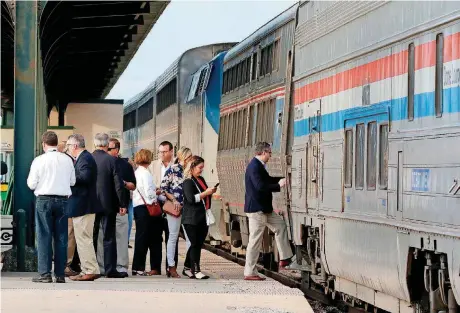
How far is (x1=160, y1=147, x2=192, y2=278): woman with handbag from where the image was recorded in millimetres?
17047

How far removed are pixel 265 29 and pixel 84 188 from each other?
452cm

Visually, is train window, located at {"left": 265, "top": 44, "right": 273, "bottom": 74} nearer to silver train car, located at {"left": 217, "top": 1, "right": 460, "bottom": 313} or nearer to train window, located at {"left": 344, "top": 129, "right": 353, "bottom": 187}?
silver train car, located at {"left": 217, "top": 1, "right": 460, "bottom": 313}

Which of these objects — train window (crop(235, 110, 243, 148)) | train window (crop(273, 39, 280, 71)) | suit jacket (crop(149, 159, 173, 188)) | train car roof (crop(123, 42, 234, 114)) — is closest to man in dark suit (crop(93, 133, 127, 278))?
suit jacket (crop(149, 159, 173, 188))

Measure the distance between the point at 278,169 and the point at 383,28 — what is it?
202 inches

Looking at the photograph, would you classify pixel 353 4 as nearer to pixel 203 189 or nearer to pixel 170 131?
pixel 203 189

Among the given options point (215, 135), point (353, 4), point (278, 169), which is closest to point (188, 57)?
point (215, 135)

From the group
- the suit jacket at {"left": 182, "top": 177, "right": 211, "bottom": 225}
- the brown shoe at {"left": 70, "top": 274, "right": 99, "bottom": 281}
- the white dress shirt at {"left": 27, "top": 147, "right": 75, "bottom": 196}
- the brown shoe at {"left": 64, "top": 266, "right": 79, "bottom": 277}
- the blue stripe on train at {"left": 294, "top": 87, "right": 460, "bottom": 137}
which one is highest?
the blue stripe on train at {"left": 294, "top": 87, "right": 460, "bottom": 137}

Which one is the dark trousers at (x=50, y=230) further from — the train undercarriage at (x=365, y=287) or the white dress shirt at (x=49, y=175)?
the train undercarriage at (x=365, y=287)

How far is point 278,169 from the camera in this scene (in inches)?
662

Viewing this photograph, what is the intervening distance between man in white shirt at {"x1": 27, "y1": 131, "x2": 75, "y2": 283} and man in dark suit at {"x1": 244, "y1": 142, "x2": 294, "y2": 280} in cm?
236

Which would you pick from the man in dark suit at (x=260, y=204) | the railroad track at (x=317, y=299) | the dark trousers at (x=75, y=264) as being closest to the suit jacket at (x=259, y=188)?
the man in dark suit at (x=260, y=204)

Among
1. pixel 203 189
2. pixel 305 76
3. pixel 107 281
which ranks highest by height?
pixel 305 76

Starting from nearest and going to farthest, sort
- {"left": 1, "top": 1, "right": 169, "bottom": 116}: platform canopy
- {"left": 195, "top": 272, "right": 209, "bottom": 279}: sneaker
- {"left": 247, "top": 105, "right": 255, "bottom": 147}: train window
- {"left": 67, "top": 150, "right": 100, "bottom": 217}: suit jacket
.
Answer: {"left": 67, "top": 150, "right": 100, "bottom": 217}: suit jacket, {"left": 195, "top": 272, "right": 209, "bottom": 279}: sneaker, {"left": 247, "top": 105, "right": 255, "bottom": 147}: train window, {"left": 1, "top": 1, "right": 169, "bottom": 116}: platform canopy

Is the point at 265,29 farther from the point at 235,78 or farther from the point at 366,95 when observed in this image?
the point at 366,95
